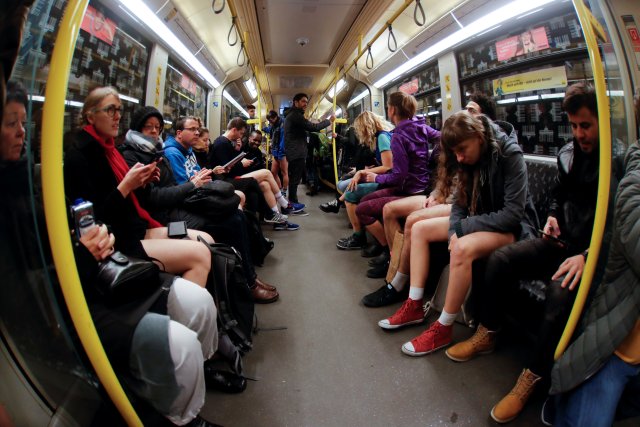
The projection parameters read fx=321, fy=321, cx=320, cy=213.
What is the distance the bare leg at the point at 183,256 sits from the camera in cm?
169

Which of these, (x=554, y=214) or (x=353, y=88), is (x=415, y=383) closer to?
(x=554, y=214)

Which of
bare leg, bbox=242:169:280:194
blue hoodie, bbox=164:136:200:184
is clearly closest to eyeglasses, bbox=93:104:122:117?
blue hoodie, bbox=164:136:200:184

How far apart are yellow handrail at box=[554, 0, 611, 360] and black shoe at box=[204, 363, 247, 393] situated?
59.8 inches

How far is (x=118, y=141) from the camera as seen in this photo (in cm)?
249

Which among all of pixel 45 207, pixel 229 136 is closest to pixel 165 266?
pixel 45 207

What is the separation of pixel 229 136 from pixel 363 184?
191 centimetres

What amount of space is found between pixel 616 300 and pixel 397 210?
1.83 meters

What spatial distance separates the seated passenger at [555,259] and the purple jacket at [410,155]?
4.25ft

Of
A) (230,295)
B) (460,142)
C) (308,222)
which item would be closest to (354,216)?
(308,222)

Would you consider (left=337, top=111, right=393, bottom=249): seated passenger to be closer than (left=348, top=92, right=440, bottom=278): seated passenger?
No

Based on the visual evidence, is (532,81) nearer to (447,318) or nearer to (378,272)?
(378,272)

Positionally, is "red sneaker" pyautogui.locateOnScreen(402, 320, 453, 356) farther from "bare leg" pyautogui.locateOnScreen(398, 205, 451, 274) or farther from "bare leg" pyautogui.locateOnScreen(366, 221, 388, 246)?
"bare leg" pyautogui.locateOnScreen(366, 221, 388, 246)

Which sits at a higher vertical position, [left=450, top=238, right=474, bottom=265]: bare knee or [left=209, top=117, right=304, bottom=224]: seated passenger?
[left=209, top=117, right=304, bottom=224]: seated passenger

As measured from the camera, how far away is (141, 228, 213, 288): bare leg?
5.54ft
